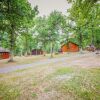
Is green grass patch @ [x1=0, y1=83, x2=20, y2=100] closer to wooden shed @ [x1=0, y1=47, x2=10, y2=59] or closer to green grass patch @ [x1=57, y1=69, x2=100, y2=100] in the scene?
green grass patch @ [x1=57, y1=69, x2=100, y2=100]

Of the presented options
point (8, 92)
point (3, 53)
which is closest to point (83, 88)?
point (8, 92)

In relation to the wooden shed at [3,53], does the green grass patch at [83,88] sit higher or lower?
lower

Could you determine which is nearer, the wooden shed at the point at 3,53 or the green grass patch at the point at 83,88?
the green grass patch at the point at 83,88

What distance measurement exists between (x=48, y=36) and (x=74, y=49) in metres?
20.6

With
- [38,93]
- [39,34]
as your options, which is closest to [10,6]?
[38,93]

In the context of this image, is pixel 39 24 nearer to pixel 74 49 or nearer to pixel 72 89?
pixel 74 49

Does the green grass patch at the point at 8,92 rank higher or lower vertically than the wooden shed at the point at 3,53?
lower

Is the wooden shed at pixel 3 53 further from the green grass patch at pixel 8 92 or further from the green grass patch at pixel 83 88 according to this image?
the green grass patch at pixel 83 88

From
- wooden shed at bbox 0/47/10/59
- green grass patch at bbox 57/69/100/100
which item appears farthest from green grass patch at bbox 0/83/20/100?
wooden shed at bbox 0/47/10/59

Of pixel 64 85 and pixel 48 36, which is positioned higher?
pixel 48 36

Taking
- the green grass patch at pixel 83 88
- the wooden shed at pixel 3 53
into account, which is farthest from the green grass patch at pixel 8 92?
the wooden shed at pixel 3 53

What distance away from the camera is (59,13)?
42.2 meters

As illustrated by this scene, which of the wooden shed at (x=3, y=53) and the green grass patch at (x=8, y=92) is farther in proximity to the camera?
the wooden shed at (x=3, y=53)

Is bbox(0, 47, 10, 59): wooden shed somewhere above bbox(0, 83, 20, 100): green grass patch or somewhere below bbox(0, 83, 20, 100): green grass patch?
above
